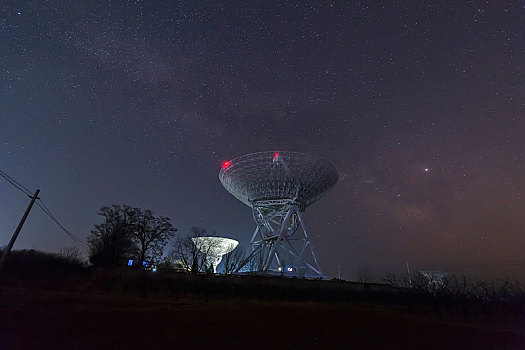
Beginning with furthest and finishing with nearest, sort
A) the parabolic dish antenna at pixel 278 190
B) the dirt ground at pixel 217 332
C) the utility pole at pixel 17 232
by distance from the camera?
the parabolic dish antenna at pixel 278 190 → the utility pole at pixel 17 232 → the dirt ground at pixel 217 332

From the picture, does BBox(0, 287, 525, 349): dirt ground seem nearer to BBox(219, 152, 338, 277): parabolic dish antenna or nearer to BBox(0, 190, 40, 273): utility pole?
BBox(0, 190, 40, 273): utility pole

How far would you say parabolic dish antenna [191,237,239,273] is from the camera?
44656 millimetres

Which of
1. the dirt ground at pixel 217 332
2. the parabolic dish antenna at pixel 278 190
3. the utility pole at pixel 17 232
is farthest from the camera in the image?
the parabolic dish antenna at pixel 278 190

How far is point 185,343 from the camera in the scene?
348 inches

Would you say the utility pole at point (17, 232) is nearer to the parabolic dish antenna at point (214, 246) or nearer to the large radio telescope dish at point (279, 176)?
the large radio telescope dish at point (279, 176)

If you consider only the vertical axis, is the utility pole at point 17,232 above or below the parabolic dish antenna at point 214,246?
below

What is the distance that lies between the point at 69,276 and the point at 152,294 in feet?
34.4

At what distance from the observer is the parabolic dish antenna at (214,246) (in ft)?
147

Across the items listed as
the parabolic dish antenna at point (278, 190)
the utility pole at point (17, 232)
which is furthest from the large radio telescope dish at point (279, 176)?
the utility pole at point (17, 232)

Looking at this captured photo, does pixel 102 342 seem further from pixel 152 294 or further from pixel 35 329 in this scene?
pixel 152 294

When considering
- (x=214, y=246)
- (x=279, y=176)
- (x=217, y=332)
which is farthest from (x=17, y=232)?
(x=214, y=246)

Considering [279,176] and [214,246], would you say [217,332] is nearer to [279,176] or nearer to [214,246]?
[279,176]

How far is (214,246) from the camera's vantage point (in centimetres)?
4534

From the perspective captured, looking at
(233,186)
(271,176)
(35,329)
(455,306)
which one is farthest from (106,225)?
(455,306)
